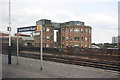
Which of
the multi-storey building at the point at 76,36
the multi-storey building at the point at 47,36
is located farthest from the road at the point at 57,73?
the multi-storey building at the point at 47,36

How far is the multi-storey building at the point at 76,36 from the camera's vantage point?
40.9 metres

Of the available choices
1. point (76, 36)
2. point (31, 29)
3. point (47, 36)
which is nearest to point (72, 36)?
point (76, 36)

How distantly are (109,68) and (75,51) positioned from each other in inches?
224

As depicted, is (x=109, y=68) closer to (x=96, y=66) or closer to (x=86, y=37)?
(x=96, y=66)

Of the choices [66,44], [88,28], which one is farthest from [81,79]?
[88,28]

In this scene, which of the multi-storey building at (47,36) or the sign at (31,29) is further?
the multi-storey building at (47,36)

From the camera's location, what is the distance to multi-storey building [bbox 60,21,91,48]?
4088 cm

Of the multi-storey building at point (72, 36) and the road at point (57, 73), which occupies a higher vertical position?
the multi-storey building at point (72, 36)

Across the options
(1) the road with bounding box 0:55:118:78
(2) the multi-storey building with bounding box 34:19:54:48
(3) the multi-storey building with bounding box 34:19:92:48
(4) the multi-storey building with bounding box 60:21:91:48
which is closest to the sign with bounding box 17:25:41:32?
(1) the road with bounding box 0:55:118:78

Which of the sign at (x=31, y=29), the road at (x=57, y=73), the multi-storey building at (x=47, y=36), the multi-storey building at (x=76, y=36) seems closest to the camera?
the road at (x=57, y=73)

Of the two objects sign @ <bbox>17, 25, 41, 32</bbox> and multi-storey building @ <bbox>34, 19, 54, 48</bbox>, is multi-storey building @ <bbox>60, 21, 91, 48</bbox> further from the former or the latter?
sign @ <bbox>17, 25, 41, 32</bbox>

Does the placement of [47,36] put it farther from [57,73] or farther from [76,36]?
[57,73]

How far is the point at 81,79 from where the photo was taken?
718 centimetres

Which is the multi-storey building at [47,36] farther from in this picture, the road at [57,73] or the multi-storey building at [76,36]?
the road at [57,73]
